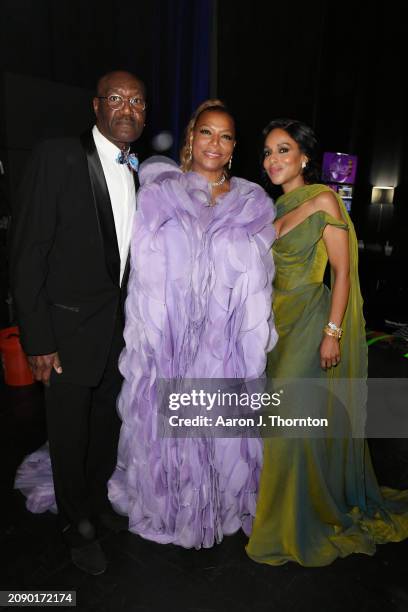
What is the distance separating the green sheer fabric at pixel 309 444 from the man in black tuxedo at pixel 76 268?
0.62 m

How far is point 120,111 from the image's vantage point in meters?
1.61

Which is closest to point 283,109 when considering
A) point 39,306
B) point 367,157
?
point 367,157

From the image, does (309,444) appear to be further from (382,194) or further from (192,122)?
(382,194)

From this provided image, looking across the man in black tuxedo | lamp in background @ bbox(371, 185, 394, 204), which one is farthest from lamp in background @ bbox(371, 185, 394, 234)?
the man in black tuxedo

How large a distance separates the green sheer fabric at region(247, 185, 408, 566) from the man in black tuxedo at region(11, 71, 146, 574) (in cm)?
62

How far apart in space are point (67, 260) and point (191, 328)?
0.48 meters

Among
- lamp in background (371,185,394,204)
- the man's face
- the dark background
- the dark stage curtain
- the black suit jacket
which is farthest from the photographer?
lamp in background (371,185,394,204)

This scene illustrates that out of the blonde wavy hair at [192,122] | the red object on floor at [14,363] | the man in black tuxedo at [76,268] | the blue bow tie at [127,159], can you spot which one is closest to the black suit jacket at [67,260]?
the man in black tuxedo at [76,268]

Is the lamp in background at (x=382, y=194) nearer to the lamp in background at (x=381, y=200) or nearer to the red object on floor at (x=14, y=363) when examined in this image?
the lamp in background at (x=381, y=200)

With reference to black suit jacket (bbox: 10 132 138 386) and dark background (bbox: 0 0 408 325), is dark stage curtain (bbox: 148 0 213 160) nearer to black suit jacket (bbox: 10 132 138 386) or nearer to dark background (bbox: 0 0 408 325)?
dark background (bbox: 0 0 408 325)

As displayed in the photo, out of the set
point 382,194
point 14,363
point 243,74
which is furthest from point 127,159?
point 382,194

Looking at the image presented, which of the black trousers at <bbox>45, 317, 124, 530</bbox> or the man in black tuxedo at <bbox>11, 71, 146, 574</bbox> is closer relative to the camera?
the man in black tuxedo at <bbox>11, 71, 146, 574</bbox>

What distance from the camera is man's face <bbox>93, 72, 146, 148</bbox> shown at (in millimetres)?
1597

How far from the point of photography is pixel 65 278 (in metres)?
1.58
